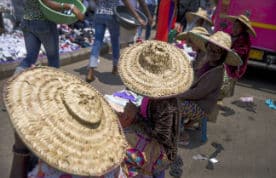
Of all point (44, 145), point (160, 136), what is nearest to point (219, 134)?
point (160, 136)

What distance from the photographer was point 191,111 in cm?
361

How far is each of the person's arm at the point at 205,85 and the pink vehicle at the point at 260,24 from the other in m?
3.38

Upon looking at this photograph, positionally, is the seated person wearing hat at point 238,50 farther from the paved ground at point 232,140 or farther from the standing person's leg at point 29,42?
the standing person's leg at point 29,42

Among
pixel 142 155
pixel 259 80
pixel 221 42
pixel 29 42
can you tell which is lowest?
pixel 259 80

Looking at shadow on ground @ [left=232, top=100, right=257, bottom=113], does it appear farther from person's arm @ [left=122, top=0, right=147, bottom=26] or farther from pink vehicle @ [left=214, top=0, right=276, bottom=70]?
person's arm @ [left=122, top=0, right=147, bottom=26]

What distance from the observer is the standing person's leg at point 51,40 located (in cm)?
373

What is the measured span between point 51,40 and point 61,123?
2.64 m

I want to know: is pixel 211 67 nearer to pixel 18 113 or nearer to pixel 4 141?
pixel 4 141

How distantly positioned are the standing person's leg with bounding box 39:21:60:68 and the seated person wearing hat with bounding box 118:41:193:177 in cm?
178

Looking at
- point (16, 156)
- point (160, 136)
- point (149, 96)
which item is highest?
point (149, 96)

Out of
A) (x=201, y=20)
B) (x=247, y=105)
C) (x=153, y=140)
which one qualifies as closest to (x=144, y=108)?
(x=153, y=140)

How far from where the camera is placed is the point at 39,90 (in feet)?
4.66

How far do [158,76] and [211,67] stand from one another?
1768 mm

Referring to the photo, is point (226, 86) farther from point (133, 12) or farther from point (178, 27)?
point (178, 27)
